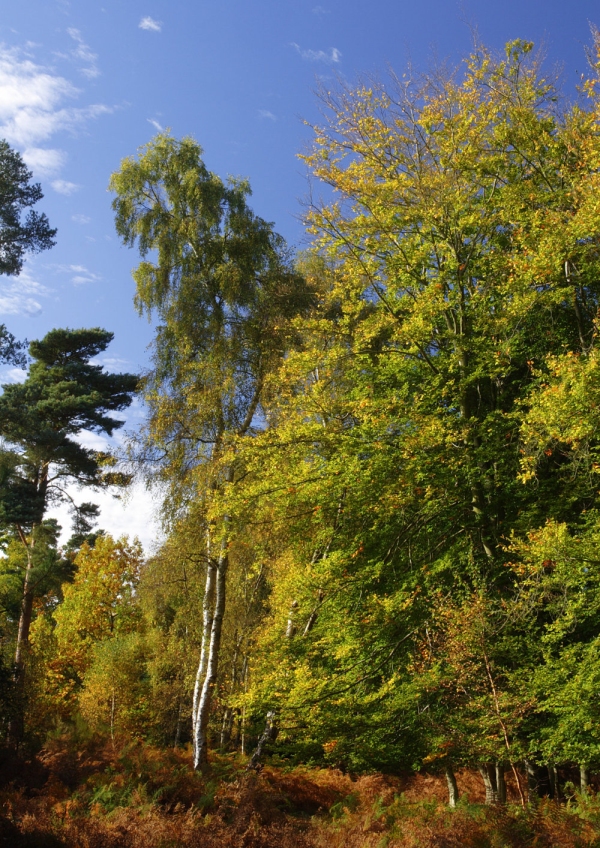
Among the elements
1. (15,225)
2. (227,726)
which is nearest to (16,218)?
(15,225)

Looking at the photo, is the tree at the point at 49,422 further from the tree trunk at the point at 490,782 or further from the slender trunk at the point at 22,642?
the tree trunk at the point at 490,782

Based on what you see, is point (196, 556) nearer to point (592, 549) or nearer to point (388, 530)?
point (388, 530)

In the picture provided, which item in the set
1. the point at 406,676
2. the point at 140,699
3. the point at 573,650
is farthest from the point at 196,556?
the point at 140,699

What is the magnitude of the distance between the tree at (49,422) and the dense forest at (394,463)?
13.8 ft

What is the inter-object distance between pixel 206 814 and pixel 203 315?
833 cm

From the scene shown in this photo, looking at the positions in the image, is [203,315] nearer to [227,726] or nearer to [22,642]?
[22,642]

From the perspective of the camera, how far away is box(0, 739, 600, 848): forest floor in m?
7.20

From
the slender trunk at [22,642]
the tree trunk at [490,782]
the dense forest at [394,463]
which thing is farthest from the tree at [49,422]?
the tree trunk at [490,782]

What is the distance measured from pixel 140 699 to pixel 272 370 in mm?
15216

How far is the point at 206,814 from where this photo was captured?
8578mm

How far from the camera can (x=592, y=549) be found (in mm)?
7180

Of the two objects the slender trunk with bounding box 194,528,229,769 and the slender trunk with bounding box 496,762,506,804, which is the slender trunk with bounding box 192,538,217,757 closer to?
the slender trunk with bounding box 194,528,229,769

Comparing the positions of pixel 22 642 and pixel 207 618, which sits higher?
pixel 207 618

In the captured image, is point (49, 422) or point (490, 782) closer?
point (490, 782)
